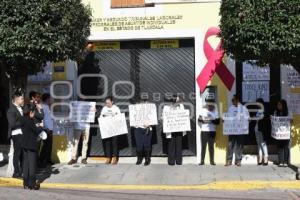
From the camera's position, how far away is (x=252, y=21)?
11.3m

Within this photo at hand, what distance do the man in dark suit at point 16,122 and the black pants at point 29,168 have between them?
316 mm

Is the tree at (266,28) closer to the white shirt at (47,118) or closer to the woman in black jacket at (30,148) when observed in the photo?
the woman in black jacket at (30,148)

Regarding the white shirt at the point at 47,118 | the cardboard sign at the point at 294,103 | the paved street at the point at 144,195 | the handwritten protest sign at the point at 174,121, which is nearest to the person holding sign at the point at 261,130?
the cardboard sign at the point at 294,103

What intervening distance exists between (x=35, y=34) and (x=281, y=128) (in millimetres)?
6183

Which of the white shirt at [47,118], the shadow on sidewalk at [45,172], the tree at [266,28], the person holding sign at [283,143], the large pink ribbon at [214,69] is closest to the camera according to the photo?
the tree at [266,28]

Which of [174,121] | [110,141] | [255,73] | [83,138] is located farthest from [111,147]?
[255,73]

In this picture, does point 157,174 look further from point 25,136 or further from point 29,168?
point 25,136

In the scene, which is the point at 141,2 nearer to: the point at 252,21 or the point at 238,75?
the point at 238,75

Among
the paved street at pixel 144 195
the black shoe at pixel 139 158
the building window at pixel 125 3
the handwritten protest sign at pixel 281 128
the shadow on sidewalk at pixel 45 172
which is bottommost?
the paved street at pixel 144 195

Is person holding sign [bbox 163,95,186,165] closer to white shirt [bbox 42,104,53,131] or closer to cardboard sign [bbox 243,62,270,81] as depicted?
cardboard sign [bbox 243,62,270,81]

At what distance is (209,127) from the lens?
1447 centimetres

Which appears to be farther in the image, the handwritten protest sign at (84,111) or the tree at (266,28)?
the handwritten protest sign at (84,111)

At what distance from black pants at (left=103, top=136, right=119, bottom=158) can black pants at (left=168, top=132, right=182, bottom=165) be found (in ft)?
4.52

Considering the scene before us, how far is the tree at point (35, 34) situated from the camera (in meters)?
11.7
